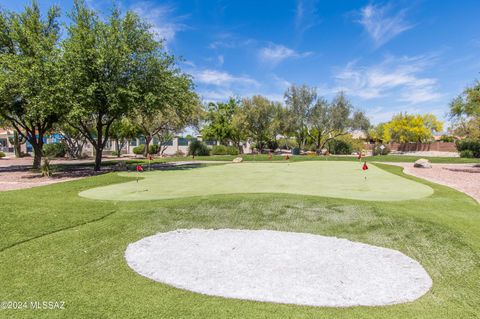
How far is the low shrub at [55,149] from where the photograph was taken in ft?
130

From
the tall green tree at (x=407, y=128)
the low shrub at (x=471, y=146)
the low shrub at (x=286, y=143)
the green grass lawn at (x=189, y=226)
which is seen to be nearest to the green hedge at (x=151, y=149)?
the low shrub at (x=286, y=143)

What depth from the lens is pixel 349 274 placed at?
4230 millimetres

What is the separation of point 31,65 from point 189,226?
16.7 meters

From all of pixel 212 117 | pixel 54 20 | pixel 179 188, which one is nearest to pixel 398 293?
pixel 179 188

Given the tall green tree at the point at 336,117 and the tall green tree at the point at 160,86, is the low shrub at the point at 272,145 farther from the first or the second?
the tall green tree at the point at 160,86

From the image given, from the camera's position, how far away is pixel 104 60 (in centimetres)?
1666

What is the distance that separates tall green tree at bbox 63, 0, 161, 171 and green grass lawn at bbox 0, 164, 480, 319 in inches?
335

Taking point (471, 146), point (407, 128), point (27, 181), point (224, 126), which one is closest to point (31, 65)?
point (27, 181)

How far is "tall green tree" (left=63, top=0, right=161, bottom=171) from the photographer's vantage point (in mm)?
16578

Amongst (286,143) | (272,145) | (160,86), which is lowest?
(272,145)

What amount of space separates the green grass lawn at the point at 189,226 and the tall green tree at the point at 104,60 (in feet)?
27.9

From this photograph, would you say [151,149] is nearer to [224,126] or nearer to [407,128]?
[224,126]

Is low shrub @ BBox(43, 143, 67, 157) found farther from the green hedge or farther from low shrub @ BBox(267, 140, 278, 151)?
low shrub @ BBox(267, 140, 278, 151)

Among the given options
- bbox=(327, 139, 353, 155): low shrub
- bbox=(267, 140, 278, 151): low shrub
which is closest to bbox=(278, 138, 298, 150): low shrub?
bbox=(267, 140, 278, 151): low shrub
